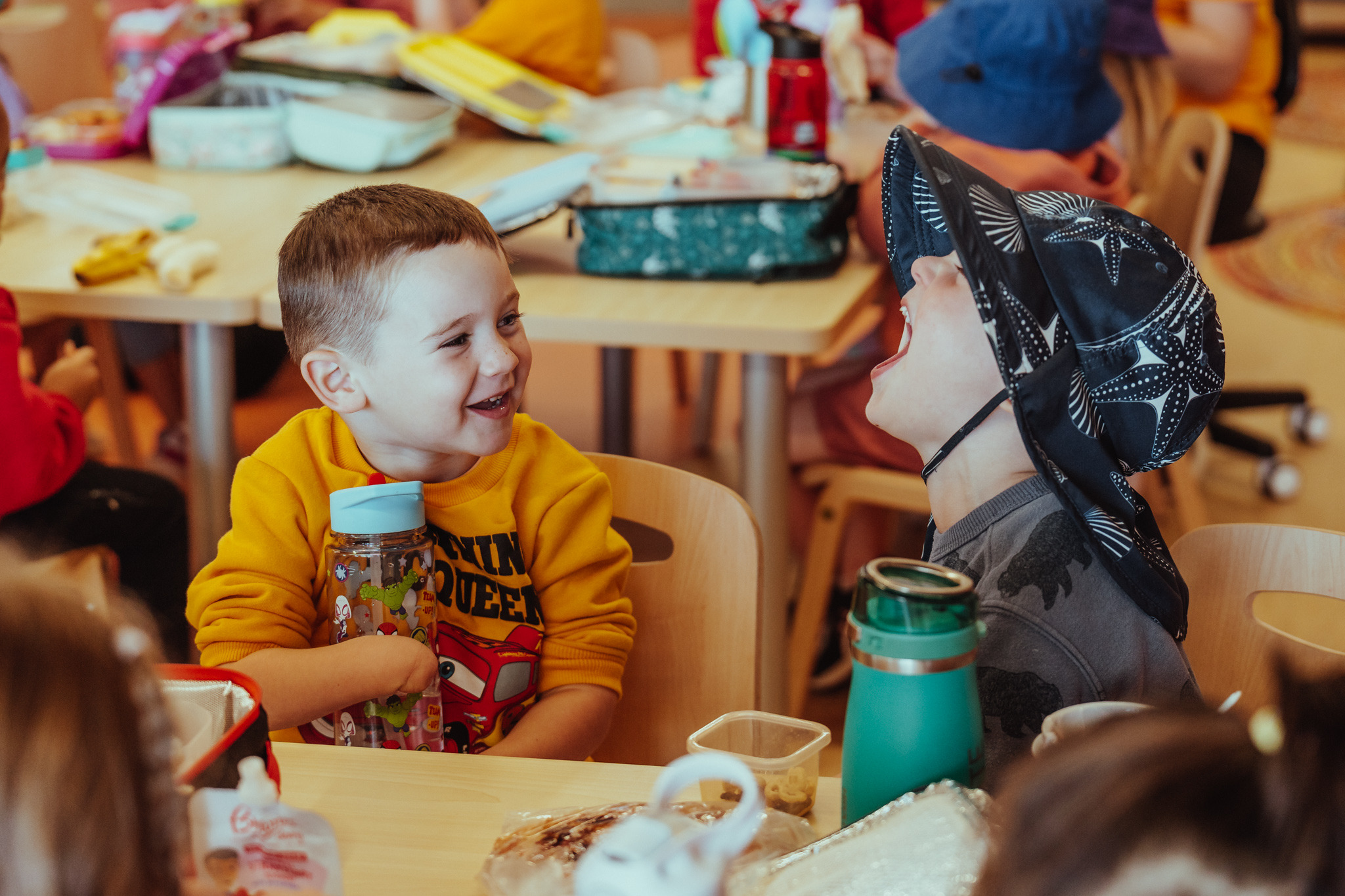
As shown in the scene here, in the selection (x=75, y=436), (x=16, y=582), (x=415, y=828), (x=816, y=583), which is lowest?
(x=816, y=583)

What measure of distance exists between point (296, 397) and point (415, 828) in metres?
2.76

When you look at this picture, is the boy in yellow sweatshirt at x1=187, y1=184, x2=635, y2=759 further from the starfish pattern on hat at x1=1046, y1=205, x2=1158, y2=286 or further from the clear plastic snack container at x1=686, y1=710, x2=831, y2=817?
the starfish pattern on hat at x1=1046, y1=205, x2=1158, y2=286

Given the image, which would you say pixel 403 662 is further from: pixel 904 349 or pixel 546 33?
pixel 546 33

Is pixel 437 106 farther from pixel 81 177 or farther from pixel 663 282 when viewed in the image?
pixel 663 282

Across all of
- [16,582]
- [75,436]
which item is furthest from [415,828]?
[75,436]

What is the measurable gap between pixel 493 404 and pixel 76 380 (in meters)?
0.99

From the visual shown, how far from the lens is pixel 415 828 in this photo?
807mm

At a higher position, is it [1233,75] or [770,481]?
[1233,75]

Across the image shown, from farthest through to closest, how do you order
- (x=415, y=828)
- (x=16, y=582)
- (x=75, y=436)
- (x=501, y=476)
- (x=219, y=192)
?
(x=219, y=192), (x=75, y=436), (x=501, y=476), (x=415, y=828), (x=16, y=582)

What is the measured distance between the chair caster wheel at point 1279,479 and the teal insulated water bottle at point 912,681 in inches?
98.6

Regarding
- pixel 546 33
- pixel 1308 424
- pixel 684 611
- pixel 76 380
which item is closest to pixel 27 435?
pixel 76 380

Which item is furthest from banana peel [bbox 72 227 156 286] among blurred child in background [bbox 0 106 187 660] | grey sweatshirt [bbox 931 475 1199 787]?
grey sweatshirt [bbox 931 475 1199 787]

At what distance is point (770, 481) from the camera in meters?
1.70

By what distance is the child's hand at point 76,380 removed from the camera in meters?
1.77
